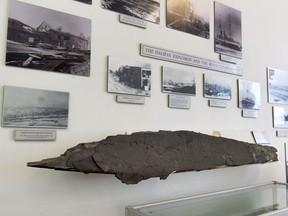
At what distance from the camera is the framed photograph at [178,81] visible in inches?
78.6

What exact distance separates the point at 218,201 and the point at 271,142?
1.10 metres

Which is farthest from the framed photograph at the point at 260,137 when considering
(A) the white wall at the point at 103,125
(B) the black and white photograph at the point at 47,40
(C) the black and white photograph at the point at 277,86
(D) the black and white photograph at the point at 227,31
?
(B) the black and white photograph at the point at 47,40

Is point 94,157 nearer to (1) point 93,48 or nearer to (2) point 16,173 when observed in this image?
(2) point 16,173

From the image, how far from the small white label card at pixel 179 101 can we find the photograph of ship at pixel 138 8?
1.86ft

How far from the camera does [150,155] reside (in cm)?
158

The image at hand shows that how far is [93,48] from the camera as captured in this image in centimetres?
171

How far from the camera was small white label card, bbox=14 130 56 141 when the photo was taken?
1410mm

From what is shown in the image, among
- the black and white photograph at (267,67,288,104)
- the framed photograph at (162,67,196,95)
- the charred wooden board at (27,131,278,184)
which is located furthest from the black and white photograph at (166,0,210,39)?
the black and white photograph at (267,67,288,104)

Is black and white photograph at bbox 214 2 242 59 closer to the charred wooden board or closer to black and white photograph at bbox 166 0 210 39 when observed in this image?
black and white photograph at bbox 166 0 210 39

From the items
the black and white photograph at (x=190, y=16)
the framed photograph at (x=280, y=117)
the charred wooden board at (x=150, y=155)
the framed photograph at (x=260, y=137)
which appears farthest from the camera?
the framed photograph at (x=280, y=117)

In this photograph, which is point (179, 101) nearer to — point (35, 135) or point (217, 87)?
point (217, 87)

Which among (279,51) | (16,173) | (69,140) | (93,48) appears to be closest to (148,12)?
(93,48)

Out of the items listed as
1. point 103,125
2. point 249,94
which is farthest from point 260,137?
point 103,125

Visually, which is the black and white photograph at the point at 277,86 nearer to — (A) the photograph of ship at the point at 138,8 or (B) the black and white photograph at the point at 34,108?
(A) the photograph of ship at the point at 138,8
